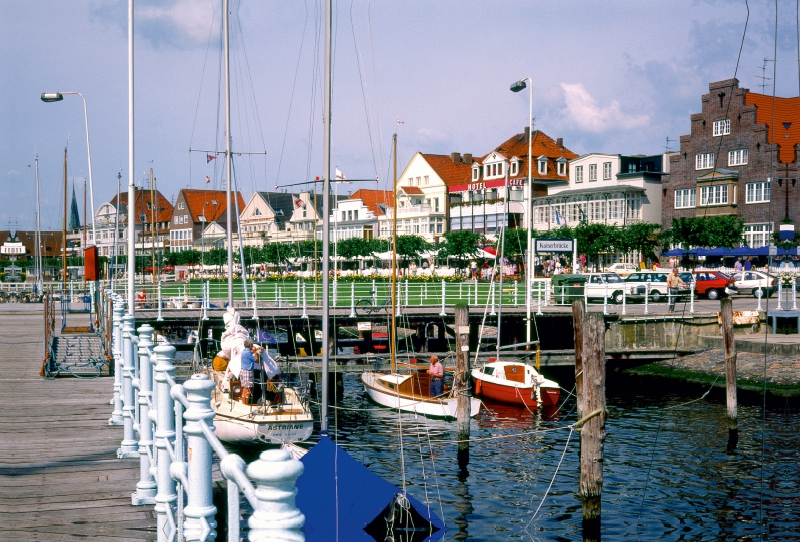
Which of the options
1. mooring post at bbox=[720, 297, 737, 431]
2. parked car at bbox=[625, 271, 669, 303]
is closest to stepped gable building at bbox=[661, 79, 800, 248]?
parked car at bbox=[625, 271, 669, 303]

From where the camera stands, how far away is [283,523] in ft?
7.89

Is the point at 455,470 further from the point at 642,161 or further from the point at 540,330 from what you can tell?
the point at 642,161

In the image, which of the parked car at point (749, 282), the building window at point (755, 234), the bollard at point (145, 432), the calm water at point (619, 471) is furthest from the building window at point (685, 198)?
the bollard at point (145, 432)

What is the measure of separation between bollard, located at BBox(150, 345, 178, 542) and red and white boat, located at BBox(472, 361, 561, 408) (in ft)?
72.8

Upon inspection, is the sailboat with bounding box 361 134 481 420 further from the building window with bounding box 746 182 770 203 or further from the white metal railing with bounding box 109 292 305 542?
the building window with bounding box 746 182 770 203

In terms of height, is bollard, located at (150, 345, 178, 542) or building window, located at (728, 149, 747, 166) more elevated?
building window, located at (728, 149, 747, 166)

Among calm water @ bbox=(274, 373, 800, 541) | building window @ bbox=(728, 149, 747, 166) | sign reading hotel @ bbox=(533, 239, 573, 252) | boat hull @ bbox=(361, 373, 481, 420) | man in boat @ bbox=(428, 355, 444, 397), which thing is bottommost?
calm water @ bbox=(274, 373, 800, 541)

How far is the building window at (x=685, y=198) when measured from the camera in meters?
72.8

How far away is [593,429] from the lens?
14.1m

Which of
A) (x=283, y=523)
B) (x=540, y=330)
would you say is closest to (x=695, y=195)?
(x=540, y=330)

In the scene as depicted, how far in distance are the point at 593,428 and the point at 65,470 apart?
9574 mm

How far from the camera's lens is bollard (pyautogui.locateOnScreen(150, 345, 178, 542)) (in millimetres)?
5219

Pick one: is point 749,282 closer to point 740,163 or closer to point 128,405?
point 740,163

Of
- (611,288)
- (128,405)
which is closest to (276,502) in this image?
(128,405)
